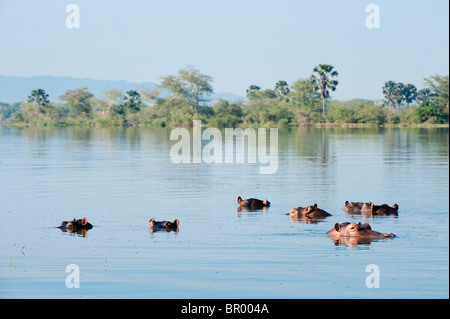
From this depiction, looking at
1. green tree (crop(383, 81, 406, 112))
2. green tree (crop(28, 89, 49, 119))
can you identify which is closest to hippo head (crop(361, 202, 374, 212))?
green tree (crop(28, 89, 49, 119))

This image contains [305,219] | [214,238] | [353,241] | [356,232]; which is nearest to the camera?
[353,241]

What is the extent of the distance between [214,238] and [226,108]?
312 ft

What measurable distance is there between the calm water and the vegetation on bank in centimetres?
7161

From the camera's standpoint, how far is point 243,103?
121m

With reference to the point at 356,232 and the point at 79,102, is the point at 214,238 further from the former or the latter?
the point at 79,102

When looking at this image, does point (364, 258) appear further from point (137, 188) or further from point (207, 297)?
point (137, 188)

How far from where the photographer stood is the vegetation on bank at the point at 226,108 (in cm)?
9631

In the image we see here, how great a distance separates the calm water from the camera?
31.8 ft

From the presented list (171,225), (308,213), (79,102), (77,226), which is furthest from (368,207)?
(79,102)

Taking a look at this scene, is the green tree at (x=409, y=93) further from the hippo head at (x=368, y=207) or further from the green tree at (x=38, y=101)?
the hippo head at (x=368, y=207)

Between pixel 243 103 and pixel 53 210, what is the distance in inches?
4136

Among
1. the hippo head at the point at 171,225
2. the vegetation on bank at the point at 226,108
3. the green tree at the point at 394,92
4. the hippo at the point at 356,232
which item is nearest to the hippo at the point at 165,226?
the hippo head at the point at 171,225

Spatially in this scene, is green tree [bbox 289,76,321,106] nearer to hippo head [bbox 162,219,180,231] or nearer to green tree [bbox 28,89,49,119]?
green tree [bbox 28,89,49,119]

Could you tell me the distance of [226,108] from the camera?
108m
